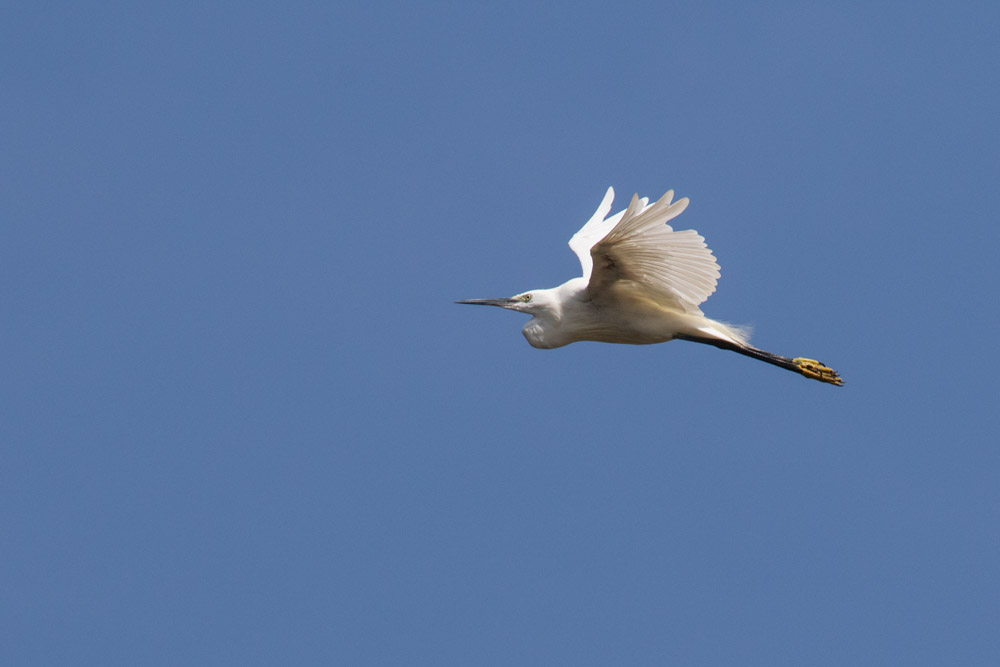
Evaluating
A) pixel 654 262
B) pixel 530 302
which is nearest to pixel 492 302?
pixel 530 302

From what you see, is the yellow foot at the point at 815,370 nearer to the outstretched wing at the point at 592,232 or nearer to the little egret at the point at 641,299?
the little egret at the point at 641,299

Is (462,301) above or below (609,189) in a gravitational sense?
below

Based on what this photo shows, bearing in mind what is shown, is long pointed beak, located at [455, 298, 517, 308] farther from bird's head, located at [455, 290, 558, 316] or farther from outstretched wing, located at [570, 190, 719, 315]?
outstretched wing, located at [570, 190, 719, 315]

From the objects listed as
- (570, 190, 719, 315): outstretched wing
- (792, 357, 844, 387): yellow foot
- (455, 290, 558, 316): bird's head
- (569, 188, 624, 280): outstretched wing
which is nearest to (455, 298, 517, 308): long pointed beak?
(455, 290, 558, 316): bird's head

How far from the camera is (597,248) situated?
12.8 metres

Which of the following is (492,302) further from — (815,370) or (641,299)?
(815,370)

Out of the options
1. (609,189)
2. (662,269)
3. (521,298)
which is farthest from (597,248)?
(609,189)

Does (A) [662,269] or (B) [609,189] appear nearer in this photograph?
(A) [662,269]

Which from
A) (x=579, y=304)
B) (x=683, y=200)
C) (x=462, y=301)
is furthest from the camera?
(x=462, y=301)

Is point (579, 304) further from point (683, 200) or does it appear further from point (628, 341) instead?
point (683, 200)

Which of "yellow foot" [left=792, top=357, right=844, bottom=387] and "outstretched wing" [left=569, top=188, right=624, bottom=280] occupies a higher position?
"outstretched wing" [left=569, top=188, right=624, bottom=280]

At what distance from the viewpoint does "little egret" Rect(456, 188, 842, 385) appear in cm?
1272

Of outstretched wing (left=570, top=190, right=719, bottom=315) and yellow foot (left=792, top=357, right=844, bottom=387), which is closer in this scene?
outstretched wing (left=570, top=190, right=719, bottom=315)

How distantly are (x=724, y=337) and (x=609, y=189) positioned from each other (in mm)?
3476
